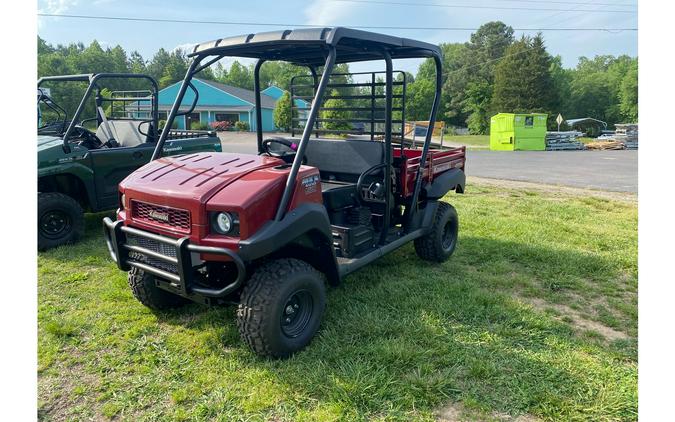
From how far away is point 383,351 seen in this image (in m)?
3.01

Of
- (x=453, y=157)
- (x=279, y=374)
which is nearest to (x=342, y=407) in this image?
(x=279, y=374)

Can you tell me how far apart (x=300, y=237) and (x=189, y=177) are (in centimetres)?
81

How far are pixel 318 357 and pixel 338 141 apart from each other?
2.01m

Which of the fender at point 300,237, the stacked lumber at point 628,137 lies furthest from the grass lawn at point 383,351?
the stacked lumber at point 628,137

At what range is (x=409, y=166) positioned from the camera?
446 cm

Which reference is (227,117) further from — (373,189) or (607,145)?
(373,189)

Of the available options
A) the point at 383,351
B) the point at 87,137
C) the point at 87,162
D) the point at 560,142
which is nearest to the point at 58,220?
the point at 87,162

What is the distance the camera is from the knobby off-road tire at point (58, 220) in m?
5.28

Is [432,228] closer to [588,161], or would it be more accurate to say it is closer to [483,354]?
[483,354]

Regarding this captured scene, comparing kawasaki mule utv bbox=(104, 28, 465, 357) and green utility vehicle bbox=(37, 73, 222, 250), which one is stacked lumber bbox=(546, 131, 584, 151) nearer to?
green utility vehicle bbox=(37, 73, 222, 250)

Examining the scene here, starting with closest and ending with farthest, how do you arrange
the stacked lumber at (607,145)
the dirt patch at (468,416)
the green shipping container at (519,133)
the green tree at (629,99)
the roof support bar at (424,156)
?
the dirt patch at (468,416)
the roof support bar at (424,156)
the green shipping container at (519,133)
the stacked lumber at (607,145)
the green tree at (629,99)

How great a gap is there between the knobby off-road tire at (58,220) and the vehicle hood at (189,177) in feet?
8.47

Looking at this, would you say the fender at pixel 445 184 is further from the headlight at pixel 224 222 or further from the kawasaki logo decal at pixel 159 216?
the kawasaki logo decal at pixel 159 216

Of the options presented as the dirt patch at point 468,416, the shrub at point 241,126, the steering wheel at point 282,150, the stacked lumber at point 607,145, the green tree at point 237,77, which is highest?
the green tree at point 237,77
